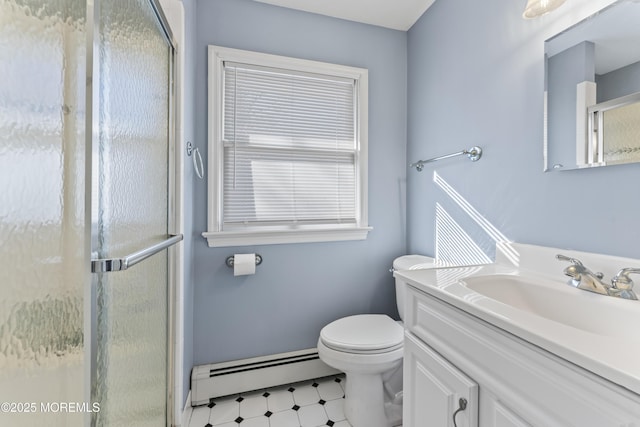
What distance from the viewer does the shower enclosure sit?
413 mm

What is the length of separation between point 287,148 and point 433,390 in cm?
144

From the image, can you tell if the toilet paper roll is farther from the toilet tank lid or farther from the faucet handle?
the faucet handle

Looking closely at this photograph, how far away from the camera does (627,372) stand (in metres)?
0.44

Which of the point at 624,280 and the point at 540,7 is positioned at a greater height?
the point at 540,7

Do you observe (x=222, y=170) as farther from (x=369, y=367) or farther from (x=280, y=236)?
(x=369, y=367)

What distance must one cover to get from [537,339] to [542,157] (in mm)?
820

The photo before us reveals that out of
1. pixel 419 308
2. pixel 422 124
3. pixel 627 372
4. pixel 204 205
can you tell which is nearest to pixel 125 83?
pixel 204 205

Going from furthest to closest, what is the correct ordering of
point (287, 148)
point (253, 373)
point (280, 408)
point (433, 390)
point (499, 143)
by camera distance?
point (287, 148)
point (253, 373)
point (280, 408)
point (499, 143)
point (433, 390)

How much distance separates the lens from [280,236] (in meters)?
1.72

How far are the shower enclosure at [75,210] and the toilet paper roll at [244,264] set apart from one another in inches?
24.1

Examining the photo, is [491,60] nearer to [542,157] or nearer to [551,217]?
[542,157]

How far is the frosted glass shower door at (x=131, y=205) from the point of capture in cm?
66

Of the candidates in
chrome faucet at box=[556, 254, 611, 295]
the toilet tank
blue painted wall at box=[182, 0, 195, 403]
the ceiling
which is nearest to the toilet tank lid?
the toilet tank

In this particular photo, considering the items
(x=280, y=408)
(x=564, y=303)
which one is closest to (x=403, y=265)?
(x=564, y=303)
